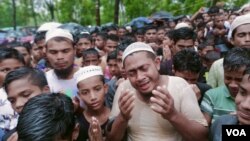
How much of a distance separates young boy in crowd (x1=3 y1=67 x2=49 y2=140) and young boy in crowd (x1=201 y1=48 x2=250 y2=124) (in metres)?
1.35

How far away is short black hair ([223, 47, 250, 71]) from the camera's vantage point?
2783 mm

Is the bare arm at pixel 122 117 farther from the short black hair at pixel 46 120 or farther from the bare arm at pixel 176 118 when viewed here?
the short black hair at pixel 46 120

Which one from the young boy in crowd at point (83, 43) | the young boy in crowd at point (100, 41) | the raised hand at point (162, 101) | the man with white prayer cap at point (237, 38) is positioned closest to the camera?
the raised hand at point (162, 101)

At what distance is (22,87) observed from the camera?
2.72 m

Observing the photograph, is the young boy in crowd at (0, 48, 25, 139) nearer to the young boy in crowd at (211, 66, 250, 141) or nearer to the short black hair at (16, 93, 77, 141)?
the short black hair at (16, 93, 77, 141)

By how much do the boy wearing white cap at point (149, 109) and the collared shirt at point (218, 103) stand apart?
0.27 meters

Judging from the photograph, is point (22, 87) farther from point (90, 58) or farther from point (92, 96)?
point (90, 58)

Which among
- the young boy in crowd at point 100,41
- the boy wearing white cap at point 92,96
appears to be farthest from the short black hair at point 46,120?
the young boy in crowd at point 100,41

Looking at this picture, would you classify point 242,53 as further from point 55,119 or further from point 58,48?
point 58,48

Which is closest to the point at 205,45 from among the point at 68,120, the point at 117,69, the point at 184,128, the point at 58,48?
the point at 117,69

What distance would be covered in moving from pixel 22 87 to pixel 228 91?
5.43 ft

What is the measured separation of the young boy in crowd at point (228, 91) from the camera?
110 inches

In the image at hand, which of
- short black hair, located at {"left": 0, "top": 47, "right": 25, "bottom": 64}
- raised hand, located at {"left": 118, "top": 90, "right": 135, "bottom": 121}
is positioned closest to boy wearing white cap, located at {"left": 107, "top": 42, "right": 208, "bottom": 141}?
raised hand, located at {"left": 118, "top": 90, "right": 135, "bottom": 121}

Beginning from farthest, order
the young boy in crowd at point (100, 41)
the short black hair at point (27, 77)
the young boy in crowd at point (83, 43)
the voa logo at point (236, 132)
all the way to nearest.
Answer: the young boy in crowd at point (100, 41) → the young boy in crowd at point (83, 43) → the short black hair at point (27, 77) → the voa logo at point (236, 132)
